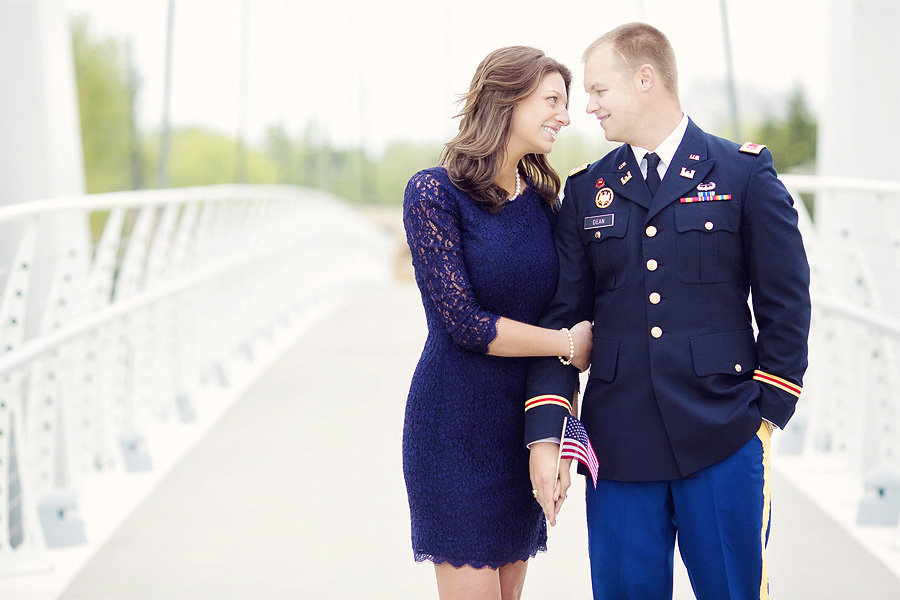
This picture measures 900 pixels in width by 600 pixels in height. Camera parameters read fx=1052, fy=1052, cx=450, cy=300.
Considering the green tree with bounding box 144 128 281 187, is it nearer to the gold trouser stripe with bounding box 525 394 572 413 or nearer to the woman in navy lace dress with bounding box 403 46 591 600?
the woman in navy lace dress with bounding box 403 46 591 600

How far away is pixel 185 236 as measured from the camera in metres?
4.51

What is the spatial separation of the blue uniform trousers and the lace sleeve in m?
0.32

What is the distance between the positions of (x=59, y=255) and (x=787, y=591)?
2.10m

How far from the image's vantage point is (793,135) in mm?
31016

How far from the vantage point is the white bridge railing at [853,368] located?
2812 mm

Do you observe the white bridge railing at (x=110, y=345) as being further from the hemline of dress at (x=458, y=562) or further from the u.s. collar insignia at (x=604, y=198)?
the u.s. collar insignia at (x=604, y=198)

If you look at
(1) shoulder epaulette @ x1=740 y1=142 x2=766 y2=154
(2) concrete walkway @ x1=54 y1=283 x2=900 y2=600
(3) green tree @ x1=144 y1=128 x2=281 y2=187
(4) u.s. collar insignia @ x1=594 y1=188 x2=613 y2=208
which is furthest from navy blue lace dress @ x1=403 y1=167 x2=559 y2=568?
(3) green tree @ x1=144 y1=128 x2=281 y2=187

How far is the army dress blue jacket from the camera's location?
5.13 feet

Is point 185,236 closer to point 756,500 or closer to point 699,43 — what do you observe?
point 756,500

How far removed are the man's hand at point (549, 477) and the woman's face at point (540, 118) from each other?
49 cm

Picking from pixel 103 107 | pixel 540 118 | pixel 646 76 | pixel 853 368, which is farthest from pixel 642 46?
pixel 103 107

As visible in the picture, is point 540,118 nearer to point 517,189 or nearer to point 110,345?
point 517,189

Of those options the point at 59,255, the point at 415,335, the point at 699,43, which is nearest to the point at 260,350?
the point at 415,335

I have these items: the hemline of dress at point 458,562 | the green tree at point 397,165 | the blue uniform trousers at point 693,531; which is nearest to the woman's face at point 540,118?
the blue uniform trousers at point 693,531
